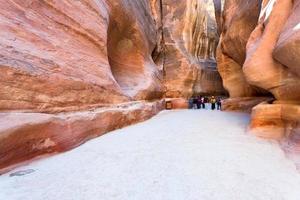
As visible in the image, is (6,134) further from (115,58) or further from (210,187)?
(115,58)

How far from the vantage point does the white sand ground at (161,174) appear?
159 cm

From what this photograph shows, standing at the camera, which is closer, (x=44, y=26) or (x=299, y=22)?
(x=299, y=22)

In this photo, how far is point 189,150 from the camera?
2.82 m

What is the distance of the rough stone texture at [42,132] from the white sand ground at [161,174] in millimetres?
158

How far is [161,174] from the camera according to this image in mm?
1988

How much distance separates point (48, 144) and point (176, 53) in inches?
534

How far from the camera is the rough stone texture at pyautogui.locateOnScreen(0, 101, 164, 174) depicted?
213cm

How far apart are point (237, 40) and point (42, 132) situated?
6.88 metres

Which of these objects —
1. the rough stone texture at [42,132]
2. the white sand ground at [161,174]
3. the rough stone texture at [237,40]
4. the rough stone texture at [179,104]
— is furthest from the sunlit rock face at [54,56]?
the rough stone texture at [179,104]

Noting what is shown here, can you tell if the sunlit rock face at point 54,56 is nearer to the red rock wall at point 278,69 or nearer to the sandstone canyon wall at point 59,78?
the sandstone canyon wall at point 59,78

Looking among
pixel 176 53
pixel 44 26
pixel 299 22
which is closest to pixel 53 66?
pixel 44 26

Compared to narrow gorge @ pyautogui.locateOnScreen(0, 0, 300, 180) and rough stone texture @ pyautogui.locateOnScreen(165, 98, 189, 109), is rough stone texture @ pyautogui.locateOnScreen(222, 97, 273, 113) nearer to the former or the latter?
narrow gorge @ pyautogui.locateOnScreen(0, 0, 300, 180)

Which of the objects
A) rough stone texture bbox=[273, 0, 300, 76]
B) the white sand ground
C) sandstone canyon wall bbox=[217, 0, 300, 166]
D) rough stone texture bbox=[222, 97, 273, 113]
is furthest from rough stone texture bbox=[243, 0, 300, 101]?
rough stone texture bbox=[222, 97, 273, 113]

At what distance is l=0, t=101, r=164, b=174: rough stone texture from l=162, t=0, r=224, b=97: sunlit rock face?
1170cm
